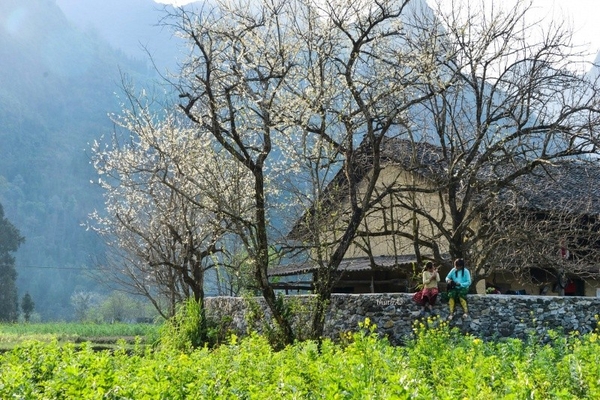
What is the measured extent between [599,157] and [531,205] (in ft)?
12.6

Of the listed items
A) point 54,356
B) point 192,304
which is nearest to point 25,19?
point 192,304

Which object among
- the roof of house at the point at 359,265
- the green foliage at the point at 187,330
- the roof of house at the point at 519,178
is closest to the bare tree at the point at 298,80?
the roof of house at the point at 519,178

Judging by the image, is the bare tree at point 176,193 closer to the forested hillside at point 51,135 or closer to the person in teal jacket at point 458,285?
the person in teal jacket at point 458,285

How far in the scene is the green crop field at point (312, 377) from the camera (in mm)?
5770

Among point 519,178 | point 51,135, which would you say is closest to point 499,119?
point 519,178

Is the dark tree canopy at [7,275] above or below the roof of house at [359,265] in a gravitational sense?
above

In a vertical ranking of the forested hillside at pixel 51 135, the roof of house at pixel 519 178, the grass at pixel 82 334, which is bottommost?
the grass at pixel 82 334

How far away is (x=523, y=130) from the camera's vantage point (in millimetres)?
16734

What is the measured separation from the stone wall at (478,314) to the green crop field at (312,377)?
614 cm

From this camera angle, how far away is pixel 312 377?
7.11 meters

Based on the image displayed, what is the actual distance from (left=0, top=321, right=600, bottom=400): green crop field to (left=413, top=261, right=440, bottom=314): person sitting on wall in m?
5.94

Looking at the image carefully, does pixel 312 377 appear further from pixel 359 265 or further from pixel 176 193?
pixel 176 193

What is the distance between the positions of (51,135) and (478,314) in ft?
327

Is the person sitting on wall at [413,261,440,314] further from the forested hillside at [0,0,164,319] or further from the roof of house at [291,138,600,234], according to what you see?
the forested hillside at [0,0,164,319]
